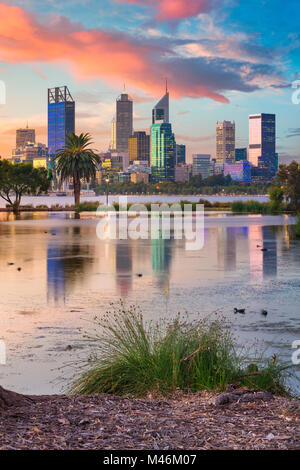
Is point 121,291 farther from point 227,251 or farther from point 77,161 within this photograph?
point 77,161

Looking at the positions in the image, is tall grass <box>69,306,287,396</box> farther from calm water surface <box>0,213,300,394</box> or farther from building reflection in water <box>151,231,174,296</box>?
building reflection in water <box>151,231,174,296</box>

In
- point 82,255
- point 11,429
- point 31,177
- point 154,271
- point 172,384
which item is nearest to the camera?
point 11,429

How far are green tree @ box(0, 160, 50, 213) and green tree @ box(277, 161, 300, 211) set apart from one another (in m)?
33.4

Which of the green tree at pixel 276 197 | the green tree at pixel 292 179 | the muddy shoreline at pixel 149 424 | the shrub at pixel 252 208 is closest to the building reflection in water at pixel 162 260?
the muddy shoreline at pixel 149 424

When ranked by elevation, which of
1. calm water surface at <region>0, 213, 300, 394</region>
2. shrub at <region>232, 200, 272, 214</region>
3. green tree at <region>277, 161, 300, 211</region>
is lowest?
calm water surface at <region>0, 213, 300, 394</region>

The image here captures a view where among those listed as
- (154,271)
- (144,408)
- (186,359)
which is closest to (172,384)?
(186,359)

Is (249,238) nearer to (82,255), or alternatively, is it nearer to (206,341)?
(82,255)

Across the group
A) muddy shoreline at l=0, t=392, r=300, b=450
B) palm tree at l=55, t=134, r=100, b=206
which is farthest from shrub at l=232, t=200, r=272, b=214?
muddy shoreline at l=0, t=392, r=300, b=450

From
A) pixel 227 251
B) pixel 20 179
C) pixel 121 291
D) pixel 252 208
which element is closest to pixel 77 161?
pixel 20 179

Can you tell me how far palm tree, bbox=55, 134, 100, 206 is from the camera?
82125 mm

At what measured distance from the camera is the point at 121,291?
46.8 ft

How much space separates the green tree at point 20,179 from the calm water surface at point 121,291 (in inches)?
2147

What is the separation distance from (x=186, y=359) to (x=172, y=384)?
1.15 feet
